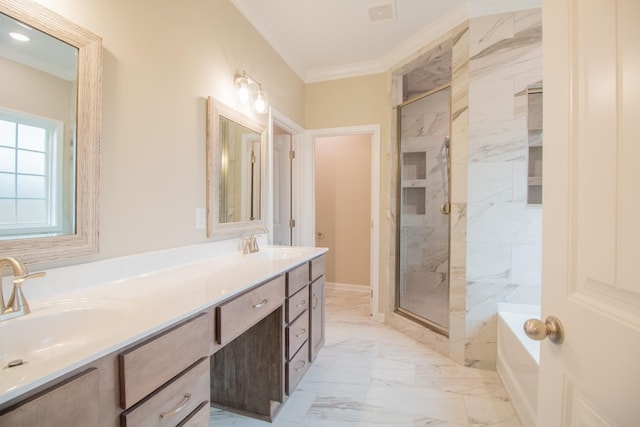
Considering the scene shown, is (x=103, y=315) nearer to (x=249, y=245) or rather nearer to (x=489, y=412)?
(x=249, y=245)

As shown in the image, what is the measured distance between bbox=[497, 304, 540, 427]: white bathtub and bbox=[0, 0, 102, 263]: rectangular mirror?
7.03ft

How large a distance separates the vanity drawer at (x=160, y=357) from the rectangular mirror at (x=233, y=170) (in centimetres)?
86

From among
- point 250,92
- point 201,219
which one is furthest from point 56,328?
point 250,92

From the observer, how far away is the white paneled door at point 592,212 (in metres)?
0.46

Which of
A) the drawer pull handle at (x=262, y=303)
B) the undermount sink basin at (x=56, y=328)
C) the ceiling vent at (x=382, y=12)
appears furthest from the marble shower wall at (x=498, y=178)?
Answer: the undermount sink basin at (x=56, y=328)

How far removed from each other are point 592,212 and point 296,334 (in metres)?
1.54

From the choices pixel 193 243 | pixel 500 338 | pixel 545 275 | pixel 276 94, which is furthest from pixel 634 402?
pixel 276 94

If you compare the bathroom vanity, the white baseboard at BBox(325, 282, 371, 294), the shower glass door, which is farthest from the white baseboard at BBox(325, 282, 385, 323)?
the bathroom vanity

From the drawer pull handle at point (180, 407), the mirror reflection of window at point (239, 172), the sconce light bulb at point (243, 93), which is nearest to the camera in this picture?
the drawer pull handle at point (180, 407)

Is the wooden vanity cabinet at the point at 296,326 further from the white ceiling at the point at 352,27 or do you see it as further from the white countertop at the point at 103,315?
the white ceiling at the point at 352,27

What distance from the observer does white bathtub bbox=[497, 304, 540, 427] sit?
4.88ft

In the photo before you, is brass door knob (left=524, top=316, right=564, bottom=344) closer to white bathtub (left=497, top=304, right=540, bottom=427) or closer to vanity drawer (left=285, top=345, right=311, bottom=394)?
white bathtub (left=497, top=304, right=540, bottom=427)

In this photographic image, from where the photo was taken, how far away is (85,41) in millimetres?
1066

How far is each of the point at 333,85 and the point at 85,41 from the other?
7.97ft
